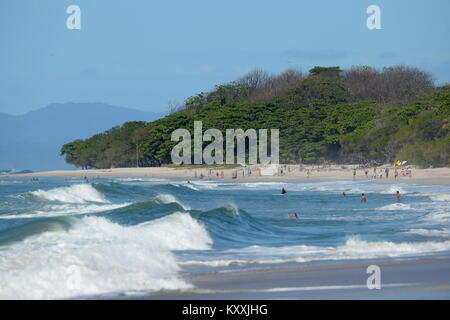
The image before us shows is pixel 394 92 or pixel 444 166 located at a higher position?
pixel 394 92

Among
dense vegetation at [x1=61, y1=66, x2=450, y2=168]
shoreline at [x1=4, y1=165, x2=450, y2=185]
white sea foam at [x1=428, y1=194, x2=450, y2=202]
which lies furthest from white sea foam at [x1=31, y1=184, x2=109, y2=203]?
dense vegetation at [x1=61, y1=66, x2=450, y2=168]

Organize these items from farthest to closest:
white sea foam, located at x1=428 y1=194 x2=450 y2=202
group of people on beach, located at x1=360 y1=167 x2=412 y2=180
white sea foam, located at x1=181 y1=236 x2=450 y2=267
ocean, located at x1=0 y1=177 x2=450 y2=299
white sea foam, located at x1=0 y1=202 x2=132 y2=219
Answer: group of people on beach, located at x1=360 y1=167 x2=412 y2=180 < white sea foam, located at x1=428 y1=194 x2=450 y2=202 < white sea foam, located at x1=0 y1=202 x2=132 y2=219 < white sea foam, located at x1=181 y1=236 x2=450 y2=267 < ocean, located at x1=0 y1=177 x2=450 y2=299

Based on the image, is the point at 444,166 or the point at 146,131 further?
the point at 146,131

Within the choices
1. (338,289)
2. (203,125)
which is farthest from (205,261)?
(203,125)

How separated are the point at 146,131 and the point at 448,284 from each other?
79.4 m

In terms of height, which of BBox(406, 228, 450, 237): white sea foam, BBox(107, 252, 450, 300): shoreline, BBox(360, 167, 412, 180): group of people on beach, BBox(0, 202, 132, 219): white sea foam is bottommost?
BBox(0, 202, 132, 219): white sea foam

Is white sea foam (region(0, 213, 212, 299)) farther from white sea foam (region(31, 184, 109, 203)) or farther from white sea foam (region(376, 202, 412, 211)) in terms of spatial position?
white sea foam (region(31, 184, 109, 203))

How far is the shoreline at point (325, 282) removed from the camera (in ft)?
32.2

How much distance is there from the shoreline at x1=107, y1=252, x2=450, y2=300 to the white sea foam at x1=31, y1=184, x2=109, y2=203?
24062 millimetres

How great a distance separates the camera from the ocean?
1073 centimetres

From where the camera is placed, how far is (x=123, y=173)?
78.1m

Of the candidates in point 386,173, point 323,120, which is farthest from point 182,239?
point 323,120

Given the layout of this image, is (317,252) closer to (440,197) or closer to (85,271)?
(85,271)
